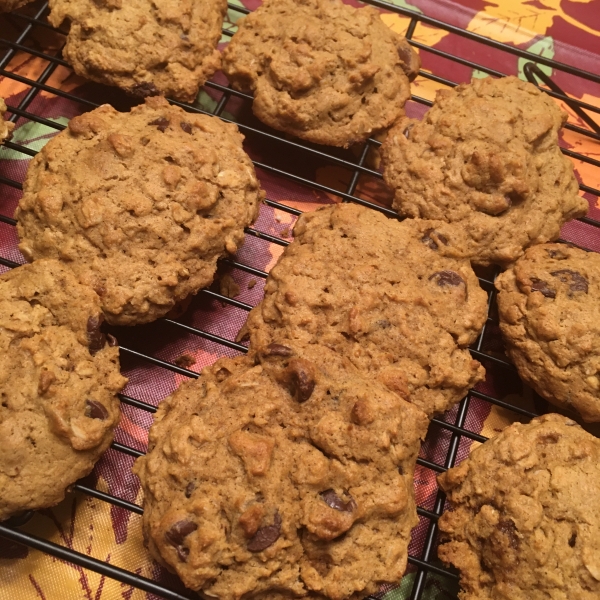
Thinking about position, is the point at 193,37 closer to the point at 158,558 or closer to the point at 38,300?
the point at 38,300

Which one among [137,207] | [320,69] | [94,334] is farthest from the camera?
[320,69]

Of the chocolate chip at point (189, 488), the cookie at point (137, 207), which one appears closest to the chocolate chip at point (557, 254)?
the cookie at point (137, 207)

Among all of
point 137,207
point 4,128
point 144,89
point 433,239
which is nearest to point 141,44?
point 144,89

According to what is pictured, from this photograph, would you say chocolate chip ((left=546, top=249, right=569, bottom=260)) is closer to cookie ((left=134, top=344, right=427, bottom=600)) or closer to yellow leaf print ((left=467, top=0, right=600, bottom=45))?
cookie ((left=134, top=344, right=427, bottom=600))

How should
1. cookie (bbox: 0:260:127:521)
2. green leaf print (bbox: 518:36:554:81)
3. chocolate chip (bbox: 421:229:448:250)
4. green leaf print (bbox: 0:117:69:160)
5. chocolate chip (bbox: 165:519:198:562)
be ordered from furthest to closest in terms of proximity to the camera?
green leaf print (bbox: 518:36:554:81)
green leaf print (bbox: 0:117:69:160)
chocolate chip (bbox: 421:229:448:250)
cookie (bbox: 0:260:127:521)
chocolate chip (bbox: 165:519:198:562)

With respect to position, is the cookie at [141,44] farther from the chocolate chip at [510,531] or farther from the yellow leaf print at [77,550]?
the chocolate chip at [510,531]

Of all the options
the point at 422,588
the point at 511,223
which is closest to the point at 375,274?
the point at 511,223

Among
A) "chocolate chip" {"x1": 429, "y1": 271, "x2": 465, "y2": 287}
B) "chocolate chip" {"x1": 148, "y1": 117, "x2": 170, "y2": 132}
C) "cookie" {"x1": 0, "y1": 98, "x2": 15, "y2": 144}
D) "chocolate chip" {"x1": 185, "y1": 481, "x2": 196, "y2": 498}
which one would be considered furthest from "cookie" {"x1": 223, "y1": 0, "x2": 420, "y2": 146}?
"chocolate chip" {"x1": 185, "y1": 481, "x2": 196, "y2": 498}

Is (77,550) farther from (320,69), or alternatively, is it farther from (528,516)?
(320,69)
